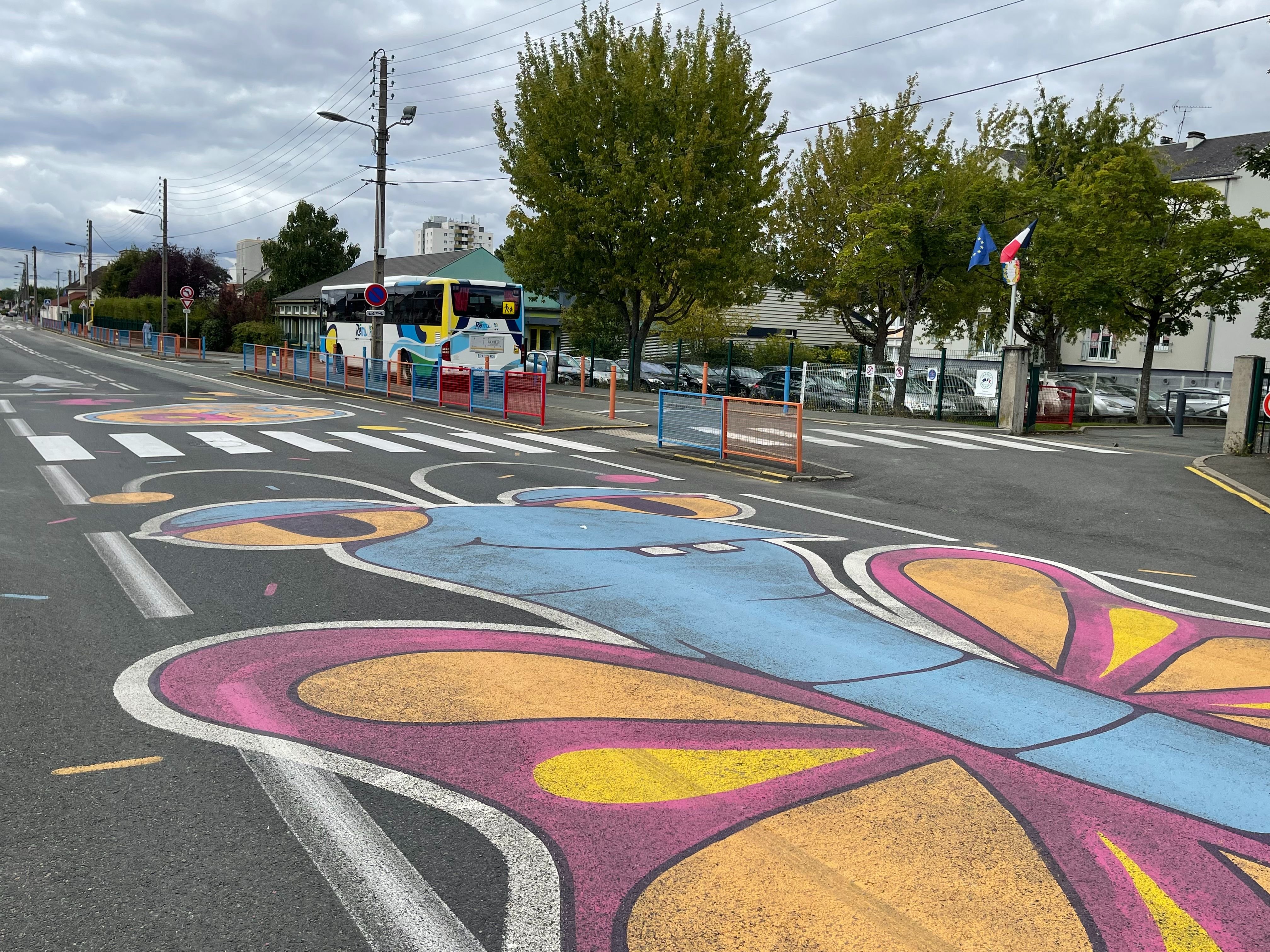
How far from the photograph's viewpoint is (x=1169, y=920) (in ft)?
11.0

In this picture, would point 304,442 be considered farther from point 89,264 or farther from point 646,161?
point 89,264

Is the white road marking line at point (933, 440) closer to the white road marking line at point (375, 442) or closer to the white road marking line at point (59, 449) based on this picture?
the white road marking line at point (375, 442)

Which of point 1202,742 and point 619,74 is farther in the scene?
point 619,74

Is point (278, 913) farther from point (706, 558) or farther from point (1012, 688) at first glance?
point (706, 558)

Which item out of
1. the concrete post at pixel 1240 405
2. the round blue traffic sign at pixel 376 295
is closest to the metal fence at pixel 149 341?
the round blue traffic sign at pixel 376 295

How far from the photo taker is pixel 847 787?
4.31 metres

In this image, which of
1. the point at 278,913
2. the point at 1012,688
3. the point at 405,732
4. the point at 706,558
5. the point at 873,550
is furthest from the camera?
the point at 873,550

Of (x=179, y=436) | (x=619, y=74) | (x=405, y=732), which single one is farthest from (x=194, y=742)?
(x=619, y=74)

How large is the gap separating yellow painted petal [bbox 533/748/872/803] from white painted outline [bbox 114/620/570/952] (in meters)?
0.38

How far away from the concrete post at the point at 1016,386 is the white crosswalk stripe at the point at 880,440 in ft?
14.1

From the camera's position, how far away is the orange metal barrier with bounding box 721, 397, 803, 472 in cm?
1592

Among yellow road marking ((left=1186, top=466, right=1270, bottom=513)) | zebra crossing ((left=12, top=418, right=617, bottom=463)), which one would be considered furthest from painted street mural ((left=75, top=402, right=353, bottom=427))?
yellow road marking ((left=1186, top=466, right=1270, bottom=513))

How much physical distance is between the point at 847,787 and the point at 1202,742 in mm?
2142

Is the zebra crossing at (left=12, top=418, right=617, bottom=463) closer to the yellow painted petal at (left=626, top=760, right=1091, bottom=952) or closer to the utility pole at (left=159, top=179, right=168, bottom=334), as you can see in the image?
the yellow painted petal at (left=626, top=760, right=1091, bottom=952)
